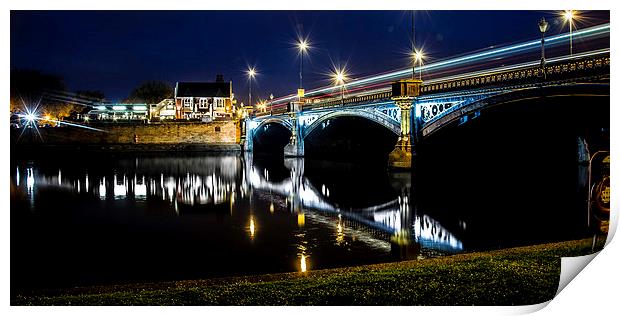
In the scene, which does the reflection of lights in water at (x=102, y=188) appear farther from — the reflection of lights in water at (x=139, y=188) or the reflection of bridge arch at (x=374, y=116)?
the reflection of bridge arch at (x=374, y=116)

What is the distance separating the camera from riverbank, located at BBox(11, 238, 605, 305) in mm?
7984

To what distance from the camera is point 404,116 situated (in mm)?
30453

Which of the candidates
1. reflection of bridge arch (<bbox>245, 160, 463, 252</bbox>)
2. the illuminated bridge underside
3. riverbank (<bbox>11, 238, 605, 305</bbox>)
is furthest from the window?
riverbank (<bbox>11, 238, 605, 305</bbox>)

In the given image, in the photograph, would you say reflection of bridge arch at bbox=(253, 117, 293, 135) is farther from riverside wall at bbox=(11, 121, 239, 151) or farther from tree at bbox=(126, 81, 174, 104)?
tree at bbox=(126, 81, 174, 104)

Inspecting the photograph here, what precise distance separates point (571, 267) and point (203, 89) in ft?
271

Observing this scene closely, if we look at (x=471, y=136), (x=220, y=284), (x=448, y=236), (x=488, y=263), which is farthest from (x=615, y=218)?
(x=471, y=136)

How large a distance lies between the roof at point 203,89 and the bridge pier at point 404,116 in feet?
199

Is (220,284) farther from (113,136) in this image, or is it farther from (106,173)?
(113,136)

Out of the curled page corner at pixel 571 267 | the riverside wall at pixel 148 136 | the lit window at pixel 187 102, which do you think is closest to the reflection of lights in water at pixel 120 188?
the curled page corner at pixel 571 267

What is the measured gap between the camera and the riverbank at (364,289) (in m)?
7.98

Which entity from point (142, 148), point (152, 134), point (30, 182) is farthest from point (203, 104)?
point (30, 182)

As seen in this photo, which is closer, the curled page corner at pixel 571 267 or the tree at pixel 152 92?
the curled page corner at pixel 571 267

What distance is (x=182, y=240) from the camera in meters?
14.4

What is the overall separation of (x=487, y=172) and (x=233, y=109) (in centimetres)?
6152
